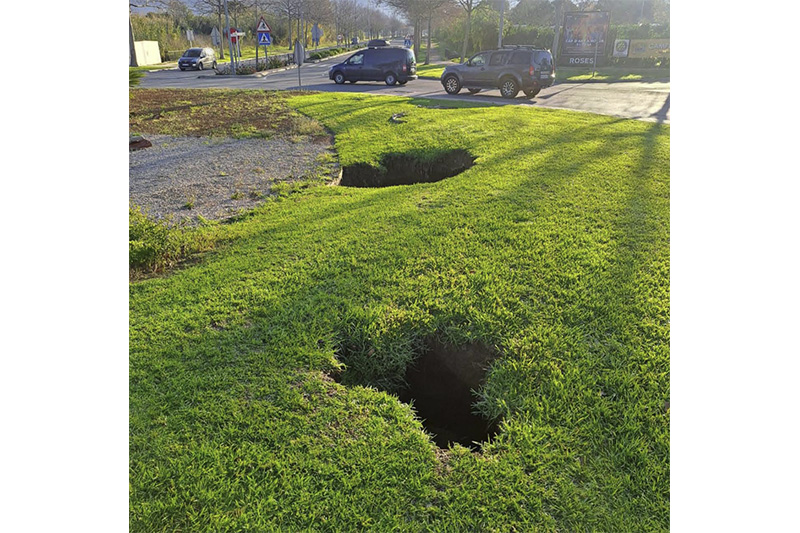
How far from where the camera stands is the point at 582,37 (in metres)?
→ 28.0

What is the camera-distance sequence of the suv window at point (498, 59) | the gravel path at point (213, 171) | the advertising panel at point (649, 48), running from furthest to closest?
the advertising panel at point (649, 48)
the suv window at point (498, 59)
the gravel path at point (213, 171)

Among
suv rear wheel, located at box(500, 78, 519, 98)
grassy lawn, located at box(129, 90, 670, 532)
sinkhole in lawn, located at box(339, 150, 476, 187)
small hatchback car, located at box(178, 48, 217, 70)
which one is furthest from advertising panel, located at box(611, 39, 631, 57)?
grassy lawn, located at box(129, 90, 670, 532)

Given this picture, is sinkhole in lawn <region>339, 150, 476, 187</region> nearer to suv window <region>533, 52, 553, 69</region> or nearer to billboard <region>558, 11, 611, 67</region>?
suv window <region>533, 52, 553, 69</region>

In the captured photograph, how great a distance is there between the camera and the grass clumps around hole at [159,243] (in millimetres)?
4555

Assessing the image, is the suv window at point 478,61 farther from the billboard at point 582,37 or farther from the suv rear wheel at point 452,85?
the billboard at point 582,37

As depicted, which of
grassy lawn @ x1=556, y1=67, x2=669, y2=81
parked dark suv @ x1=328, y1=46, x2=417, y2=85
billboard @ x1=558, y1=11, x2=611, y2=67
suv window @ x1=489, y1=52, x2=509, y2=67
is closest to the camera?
suv window @ x1=489, y1=52, x2=509, y2=67

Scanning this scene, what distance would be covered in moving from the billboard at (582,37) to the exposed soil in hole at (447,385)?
29.4m

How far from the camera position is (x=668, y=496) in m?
2.26

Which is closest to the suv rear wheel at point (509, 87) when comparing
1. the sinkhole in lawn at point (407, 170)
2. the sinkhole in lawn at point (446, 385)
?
the sinkhole in lawn at point (407, 170)

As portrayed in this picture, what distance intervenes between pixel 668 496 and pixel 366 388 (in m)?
1.67

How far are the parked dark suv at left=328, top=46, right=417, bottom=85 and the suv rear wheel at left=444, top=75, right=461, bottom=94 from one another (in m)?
4.26

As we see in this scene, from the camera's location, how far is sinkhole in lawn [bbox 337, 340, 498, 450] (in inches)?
122

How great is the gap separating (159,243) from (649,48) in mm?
32174

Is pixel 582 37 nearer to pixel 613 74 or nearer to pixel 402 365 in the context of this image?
pixel 613 74
